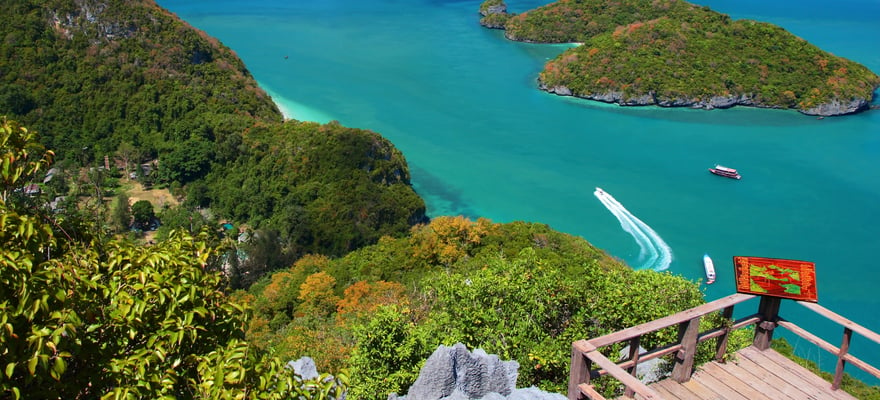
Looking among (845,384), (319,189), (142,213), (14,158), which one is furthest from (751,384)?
(142,213)

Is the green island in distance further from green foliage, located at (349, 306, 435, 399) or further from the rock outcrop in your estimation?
the rock outcrop

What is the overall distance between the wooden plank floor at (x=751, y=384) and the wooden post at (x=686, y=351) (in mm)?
86

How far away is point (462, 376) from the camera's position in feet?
23.5

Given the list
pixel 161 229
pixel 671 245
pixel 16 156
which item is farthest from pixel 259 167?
pixel 16 156

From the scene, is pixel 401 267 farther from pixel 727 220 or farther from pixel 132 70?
pixel 132 70

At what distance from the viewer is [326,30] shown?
74375 mm

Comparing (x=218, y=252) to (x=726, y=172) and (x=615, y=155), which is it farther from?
(x=615, y=155)

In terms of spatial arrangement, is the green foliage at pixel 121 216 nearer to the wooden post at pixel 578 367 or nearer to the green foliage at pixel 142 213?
the green foliage at pixel 142 213

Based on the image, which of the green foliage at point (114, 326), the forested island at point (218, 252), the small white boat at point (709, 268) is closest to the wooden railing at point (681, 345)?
the forested island at point (218, 252)

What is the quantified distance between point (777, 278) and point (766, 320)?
0.47m

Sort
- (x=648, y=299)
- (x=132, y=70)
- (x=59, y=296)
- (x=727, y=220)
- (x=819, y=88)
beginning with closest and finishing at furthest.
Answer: (x=59, y=296), (x=648, y=299), (x=727, y=220), (x=132, y=70), (x=819, y=88)

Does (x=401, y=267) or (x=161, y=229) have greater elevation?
(x=401, y=267)

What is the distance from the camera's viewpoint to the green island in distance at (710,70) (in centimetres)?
5012

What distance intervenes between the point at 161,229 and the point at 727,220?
30.8 m
